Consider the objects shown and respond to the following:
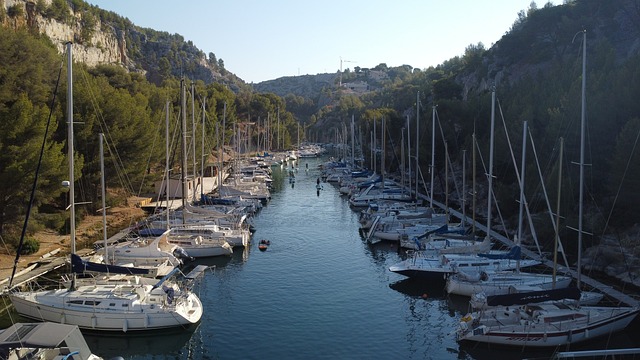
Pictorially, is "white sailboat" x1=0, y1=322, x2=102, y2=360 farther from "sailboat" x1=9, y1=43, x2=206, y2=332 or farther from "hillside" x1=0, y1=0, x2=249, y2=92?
"hillside" x1=0, y1=0, x2=249, y2=92

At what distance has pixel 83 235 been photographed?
1655 inches

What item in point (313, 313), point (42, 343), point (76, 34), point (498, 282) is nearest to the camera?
point (42, 343)

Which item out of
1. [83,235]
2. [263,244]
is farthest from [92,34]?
[263,244]

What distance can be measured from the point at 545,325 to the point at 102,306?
19638 millimetres

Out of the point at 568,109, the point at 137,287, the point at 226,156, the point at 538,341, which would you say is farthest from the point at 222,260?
the point at 226,156

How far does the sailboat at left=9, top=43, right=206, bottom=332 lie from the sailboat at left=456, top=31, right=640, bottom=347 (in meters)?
13.0

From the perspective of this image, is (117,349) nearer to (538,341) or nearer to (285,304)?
(285,304)

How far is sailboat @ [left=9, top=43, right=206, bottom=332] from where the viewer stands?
83.7 feet

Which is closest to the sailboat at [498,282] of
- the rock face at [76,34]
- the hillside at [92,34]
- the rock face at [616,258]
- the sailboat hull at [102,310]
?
the rock face at [616,258]

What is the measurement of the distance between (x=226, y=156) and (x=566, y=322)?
9277cm

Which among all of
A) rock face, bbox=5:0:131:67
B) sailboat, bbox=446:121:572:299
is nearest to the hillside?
rock face, bbox=5:0:131:67

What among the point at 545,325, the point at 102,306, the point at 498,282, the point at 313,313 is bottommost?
the point at 313,313

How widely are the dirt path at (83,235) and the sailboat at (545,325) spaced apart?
79.6 ft

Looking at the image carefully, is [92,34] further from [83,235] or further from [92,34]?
[83,235]
